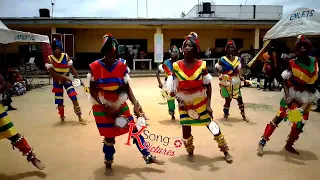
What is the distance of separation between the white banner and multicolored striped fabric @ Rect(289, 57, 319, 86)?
5499mm

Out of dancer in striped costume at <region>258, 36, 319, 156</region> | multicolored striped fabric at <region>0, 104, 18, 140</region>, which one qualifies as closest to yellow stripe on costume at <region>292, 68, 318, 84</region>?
dancer in striped costume at <region>258, 36, 319, 156</region>

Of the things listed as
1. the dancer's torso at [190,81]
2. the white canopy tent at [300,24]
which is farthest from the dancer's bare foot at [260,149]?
the white canopy tent at [300,24]

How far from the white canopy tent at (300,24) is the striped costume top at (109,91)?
300 inches

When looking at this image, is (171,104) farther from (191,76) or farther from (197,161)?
(191,76)

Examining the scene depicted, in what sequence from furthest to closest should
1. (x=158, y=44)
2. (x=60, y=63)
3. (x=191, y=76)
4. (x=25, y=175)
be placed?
1. (x=158, y=44)
2. (x=60, y=63)
3. (x=191, y=76)
4. (x=25, y=175)

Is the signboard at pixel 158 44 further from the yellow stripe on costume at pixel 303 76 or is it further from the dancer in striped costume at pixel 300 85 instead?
the yellow stripe on costume at pixel 303 76

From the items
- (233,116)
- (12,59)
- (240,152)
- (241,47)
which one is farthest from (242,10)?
(240,152)

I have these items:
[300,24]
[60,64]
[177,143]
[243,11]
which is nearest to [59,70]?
[60,64]

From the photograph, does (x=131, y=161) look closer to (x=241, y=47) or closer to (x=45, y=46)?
(x=45, y=46)

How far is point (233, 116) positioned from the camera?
726 centimetres

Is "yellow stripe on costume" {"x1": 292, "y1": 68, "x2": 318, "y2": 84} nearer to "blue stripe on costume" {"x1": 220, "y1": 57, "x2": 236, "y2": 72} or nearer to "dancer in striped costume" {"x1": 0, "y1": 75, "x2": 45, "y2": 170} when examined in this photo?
"blue stripe on costume" {"x1": 220, "y1": 57, "x2": 236, "y2": 72}

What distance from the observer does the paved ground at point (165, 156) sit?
12.6 ft

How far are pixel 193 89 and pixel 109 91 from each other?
1176 millimetres

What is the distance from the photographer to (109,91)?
3684 millimetres
